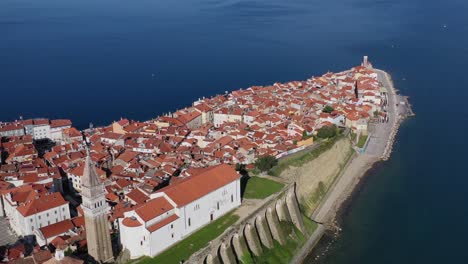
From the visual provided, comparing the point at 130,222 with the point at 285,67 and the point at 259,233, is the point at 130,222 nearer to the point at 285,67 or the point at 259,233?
the point at 259,233

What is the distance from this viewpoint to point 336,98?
6656 centimetres

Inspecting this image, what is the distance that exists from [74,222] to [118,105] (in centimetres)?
3924

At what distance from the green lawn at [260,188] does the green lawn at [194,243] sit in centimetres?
330

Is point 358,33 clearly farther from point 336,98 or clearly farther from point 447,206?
point 447,206

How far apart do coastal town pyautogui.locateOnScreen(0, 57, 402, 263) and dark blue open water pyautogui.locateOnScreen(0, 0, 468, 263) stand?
862cm

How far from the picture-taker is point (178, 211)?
1209 inches

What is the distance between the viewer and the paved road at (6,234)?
33.7 m

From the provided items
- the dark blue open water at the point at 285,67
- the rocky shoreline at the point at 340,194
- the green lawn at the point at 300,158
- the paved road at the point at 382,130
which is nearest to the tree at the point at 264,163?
the green lawn at the point at 300,158

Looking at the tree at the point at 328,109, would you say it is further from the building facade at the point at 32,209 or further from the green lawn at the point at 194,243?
the building facade at the point at 32,209

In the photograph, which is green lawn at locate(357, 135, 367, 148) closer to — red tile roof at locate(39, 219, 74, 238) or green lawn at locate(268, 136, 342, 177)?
green lawn at locate(268, 136, 342, 177)

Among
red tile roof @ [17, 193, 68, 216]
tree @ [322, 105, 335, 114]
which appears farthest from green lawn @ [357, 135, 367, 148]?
red tile roof @ [17, 193, 68, 216]

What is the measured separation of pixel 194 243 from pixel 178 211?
2.26m

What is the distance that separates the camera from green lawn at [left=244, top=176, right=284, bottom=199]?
37500 mm

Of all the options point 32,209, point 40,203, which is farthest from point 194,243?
point 40,203
